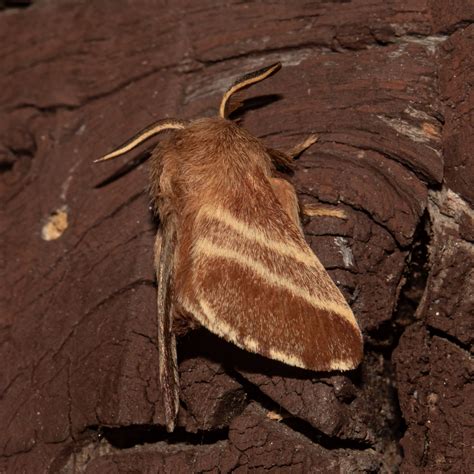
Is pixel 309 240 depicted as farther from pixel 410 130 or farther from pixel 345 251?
pixel 410 130

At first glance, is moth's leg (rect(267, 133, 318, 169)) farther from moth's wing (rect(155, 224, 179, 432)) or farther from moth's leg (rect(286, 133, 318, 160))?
moth's wing (rect(155, 224, 179, 432))

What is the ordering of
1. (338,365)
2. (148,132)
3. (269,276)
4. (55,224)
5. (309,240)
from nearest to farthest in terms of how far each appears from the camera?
(338,365) → (269,276) → (309,240) → (148,132) → (55,224)

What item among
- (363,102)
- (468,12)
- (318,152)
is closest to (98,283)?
(318,152)

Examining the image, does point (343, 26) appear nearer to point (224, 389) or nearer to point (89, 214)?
point (89, 214)

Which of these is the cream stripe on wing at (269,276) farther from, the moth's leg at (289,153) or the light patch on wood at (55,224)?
the light patch on wood at (55,224)

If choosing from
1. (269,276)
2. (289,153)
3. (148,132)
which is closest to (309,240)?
(269,276)

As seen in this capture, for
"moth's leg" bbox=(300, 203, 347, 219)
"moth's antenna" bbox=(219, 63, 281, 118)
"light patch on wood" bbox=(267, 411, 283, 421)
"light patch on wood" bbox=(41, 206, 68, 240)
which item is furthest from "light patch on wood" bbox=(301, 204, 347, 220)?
"light patch on wood" bbox=(41, 206, 68, 240)

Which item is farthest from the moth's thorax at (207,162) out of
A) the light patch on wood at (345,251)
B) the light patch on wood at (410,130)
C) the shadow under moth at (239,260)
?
the light patch on wood at (410,130)
